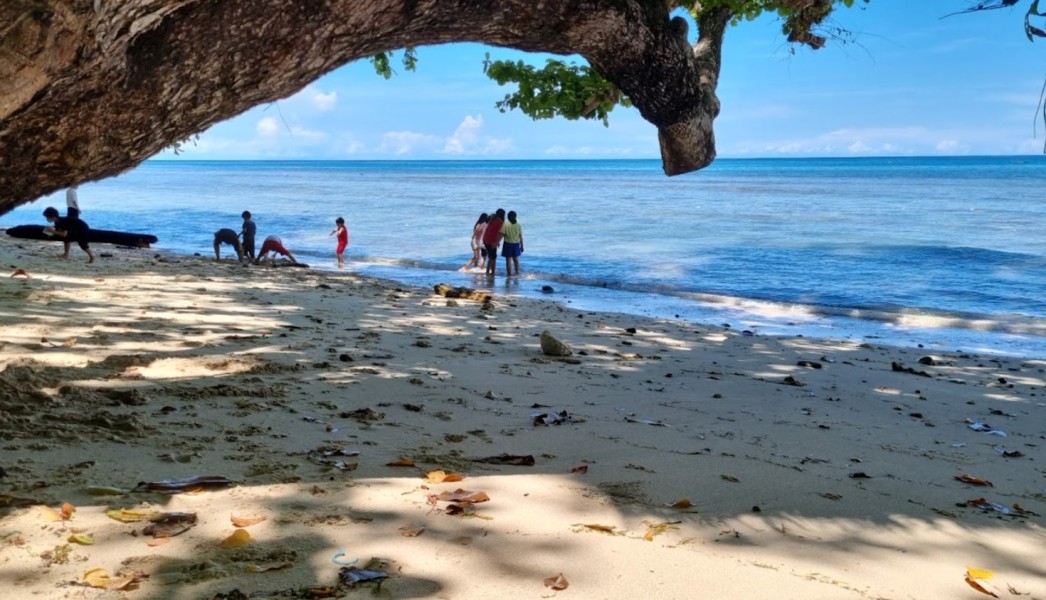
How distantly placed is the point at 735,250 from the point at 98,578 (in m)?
24.6

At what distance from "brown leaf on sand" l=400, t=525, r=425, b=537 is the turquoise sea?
11.0m

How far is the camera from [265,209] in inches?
1722

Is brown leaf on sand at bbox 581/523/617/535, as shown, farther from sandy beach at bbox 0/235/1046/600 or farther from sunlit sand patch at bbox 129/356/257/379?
sunlit sand patch at bbox 129/356/257/379

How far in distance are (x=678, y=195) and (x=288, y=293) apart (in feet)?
153

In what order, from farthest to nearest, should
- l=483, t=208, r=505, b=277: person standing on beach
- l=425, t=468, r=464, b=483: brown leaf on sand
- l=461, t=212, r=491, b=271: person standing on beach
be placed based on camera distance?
l=461, t=212, r=491, b=271: person standing on beach, l=483, t=208, r=505, b=277: person standing on beach, l=425, t=468, r=464, b=483: brown leaf on sand

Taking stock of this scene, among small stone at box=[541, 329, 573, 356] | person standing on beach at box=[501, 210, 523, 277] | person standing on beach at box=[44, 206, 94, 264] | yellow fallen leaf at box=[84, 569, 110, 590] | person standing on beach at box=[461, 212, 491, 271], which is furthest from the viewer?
person standing on beach at box=[461, 212, 491, 271]

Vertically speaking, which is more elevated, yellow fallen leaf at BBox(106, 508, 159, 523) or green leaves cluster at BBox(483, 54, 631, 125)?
green leaves cluster at BBox(483, 54, 631, 125)

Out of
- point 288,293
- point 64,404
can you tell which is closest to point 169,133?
point 64,404

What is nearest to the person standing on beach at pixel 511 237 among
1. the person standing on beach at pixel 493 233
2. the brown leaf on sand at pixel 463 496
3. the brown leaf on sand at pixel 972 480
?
the person standing on beach at pixel 493 233

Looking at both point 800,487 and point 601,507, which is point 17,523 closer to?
point 601,507

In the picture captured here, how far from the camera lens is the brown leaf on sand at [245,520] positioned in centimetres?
289

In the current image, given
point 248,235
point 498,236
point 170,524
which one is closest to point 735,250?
point 498,236

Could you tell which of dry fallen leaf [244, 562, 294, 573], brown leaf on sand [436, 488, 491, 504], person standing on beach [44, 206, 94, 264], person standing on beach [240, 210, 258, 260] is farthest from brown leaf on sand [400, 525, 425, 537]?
person standing on beach [240, 210, 258, 260]

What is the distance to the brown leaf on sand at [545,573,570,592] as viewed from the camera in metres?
2.56
